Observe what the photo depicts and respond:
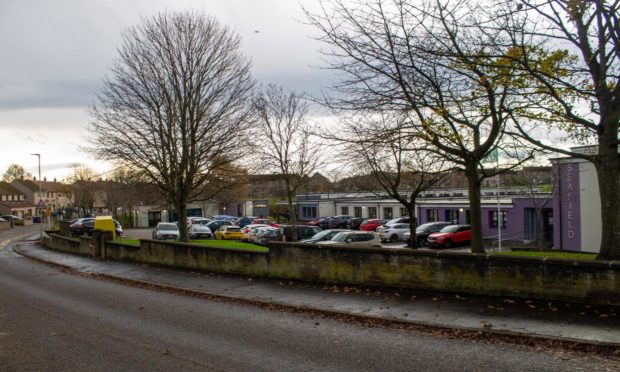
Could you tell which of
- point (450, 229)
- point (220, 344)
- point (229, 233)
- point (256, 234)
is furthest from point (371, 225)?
point (220, 344)

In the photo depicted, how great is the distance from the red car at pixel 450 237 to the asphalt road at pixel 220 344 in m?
23.9

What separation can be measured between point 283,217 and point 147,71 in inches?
1868

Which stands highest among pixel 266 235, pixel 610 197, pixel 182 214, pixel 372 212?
pixel 610 197

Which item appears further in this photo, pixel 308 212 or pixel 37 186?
pixel 37 186

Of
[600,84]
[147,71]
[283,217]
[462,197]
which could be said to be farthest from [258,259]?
[283,217]

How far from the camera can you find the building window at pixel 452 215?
144ft

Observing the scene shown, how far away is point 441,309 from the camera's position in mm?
9336

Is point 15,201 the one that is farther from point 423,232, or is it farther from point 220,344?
point 220,344

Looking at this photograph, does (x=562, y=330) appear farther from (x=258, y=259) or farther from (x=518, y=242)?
(x=518, y=242)

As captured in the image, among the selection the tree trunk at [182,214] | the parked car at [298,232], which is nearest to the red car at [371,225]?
the parked car at [298,232]

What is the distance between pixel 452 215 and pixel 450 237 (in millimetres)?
12270

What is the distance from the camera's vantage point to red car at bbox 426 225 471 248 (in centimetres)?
3269

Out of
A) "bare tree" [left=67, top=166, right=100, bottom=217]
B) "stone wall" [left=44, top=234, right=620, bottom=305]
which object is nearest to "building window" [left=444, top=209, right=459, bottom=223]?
"stone wall" [left=44, top=234, right=620, bottom=305]

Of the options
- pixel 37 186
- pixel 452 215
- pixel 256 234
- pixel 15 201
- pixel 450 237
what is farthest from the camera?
pixel 37 186
